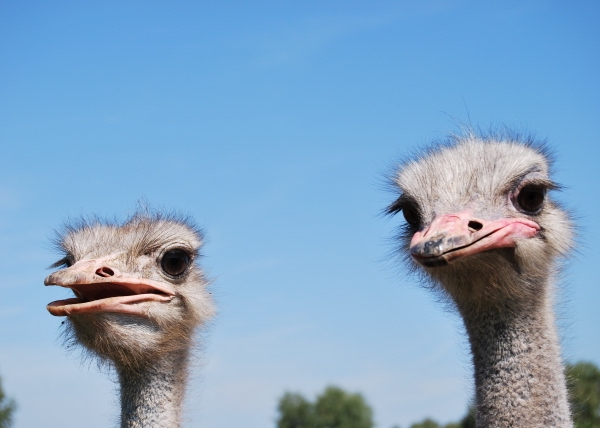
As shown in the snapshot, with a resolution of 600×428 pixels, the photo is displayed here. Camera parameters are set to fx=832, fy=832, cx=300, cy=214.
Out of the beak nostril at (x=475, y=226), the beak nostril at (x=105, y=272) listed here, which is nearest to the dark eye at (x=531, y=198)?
the beak nostril at (x=475, y=226)

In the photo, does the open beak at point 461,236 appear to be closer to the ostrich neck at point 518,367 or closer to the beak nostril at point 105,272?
the ostrich neck at point 518,367

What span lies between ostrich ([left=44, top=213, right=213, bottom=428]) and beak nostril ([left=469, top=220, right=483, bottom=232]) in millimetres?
1905

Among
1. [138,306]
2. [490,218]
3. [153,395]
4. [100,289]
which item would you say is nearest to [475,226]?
[490,218]

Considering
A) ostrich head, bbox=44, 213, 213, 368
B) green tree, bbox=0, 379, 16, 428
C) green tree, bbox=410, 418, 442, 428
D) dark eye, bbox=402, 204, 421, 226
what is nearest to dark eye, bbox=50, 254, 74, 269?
ostrich head, bbox=44, 213, 213, 368

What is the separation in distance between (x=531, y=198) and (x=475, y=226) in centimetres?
56

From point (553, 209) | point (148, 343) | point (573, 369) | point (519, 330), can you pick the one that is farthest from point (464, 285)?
point (148, 343)

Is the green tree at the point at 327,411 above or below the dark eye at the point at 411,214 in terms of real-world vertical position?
above

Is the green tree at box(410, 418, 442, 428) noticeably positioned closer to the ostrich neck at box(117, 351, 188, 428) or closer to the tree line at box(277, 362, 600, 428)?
the tree line at box(277, 362, 600, 428)

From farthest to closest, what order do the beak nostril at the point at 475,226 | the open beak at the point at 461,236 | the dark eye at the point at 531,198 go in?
the dark eye at the point at 531,198 < the beak nostril at the point at 475,226 < the open beak at the point at 461,236

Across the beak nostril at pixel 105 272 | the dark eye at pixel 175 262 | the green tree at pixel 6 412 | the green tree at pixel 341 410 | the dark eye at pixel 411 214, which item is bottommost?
the dark eye at pixel 411 214

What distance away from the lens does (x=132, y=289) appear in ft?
14.9

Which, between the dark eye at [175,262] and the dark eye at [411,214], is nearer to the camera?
the dark eye at [411,214]

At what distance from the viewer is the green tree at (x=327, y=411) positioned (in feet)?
198

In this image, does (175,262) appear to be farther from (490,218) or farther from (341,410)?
(341,410)
